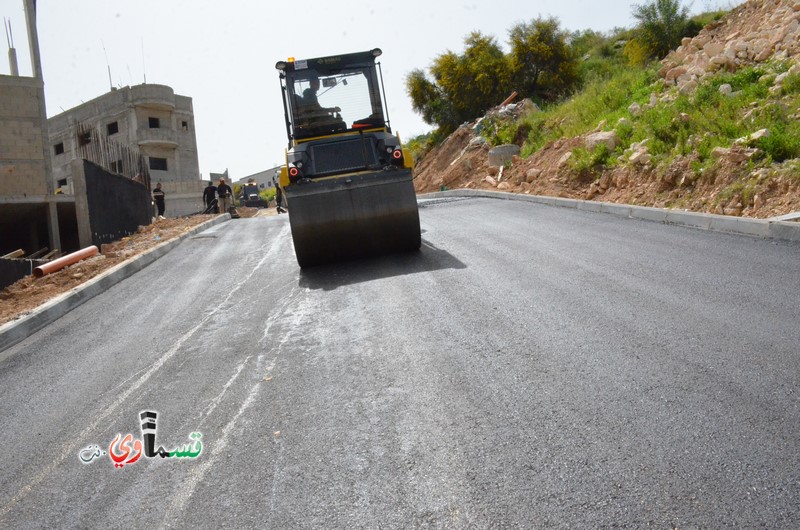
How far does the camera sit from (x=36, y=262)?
1452cm

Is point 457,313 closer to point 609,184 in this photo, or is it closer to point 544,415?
point 544,415

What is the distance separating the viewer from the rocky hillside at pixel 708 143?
34.1 ft

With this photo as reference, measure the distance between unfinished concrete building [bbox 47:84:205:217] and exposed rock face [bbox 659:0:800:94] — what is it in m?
35.3

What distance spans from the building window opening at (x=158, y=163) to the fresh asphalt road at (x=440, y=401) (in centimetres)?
4643

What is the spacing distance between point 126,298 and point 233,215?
14.7m

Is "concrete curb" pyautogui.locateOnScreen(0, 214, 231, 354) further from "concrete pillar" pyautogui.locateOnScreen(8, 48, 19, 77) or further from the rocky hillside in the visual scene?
"concrete pillar" pyautogui.locateOnScreen(8, 48, 19, 77)

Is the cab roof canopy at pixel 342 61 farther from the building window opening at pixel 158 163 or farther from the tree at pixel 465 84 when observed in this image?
the building window opening at pixel 158 163

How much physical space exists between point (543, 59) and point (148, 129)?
107 feet

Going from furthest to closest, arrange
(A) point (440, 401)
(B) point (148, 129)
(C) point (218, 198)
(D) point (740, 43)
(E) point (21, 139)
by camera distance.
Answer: (B) point (148, 129), (E) point (21, 139), (C) point (218, 198), (D) point (740, 43), (A) point (440, 401)

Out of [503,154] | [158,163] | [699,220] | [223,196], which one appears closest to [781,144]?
[699,220]

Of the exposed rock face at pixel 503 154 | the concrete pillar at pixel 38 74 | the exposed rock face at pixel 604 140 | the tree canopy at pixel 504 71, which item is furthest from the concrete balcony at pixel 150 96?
the exposed rock face at pixel 604 140

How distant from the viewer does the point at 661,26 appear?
75.7ft

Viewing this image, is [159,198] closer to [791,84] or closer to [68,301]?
[68,301]

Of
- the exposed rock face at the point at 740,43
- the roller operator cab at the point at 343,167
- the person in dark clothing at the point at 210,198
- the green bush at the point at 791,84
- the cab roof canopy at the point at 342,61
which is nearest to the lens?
the roller operator cab at the point at 343,167
